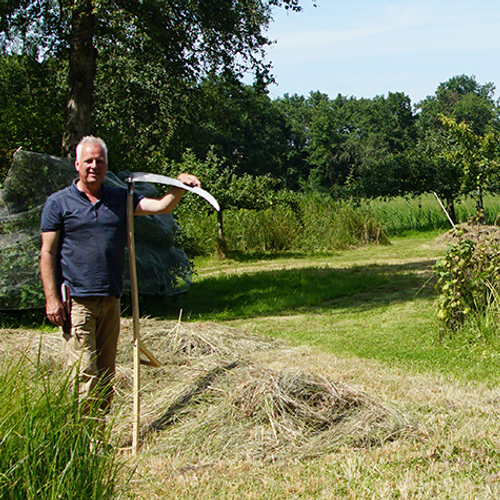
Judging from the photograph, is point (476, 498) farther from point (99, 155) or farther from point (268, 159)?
point (268, 159)

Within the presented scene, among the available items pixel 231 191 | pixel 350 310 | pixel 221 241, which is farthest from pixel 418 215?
pixel 350 310

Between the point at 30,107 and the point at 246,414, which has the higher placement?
the point at 30,107

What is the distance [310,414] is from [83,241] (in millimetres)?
1856

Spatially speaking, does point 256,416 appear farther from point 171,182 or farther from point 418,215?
point 418,215

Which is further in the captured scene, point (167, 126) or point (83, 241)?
point (167, 126)

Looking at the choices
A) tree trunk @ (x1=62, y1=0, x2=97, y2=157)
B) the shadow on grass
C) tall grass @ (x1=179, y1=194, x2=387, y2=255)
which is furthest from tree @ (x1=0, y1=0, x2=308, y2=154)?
tall grass @ (x1=179, y1=194, x2=387, y2=255)

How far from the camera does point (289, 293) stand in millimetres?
11555

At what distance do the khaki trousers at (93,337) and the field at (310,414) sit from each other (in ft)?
0.97

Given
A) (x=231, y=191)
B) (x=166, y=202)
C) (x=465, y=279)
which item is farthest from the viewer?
(x=231, y=191)

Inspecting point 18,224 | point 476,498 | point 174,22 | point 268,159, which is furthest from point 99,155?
point 268,159

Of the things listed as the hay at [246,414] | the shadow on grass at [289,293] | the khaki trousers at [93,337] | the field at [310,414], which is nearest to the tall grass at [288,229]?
the shadow on grass at [289,293]

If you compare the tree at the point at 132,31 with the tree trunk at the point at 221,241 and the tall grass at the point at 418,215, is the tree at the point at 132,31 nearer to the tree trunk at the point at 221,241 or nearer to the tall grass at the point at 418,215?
the tree trunk at the point at 221,241

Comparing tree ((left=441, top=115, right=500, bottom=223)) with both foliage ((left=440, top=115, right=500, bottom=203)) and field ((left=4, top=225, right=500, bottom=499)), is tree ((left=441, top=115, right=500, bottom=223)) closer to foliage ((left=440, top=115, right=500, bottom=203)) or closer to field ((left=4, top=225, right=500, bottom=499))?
foliage ((left=440, top=115, right=500, bottom=203))

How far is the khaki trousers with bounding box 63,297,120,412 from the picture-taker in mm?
4078
